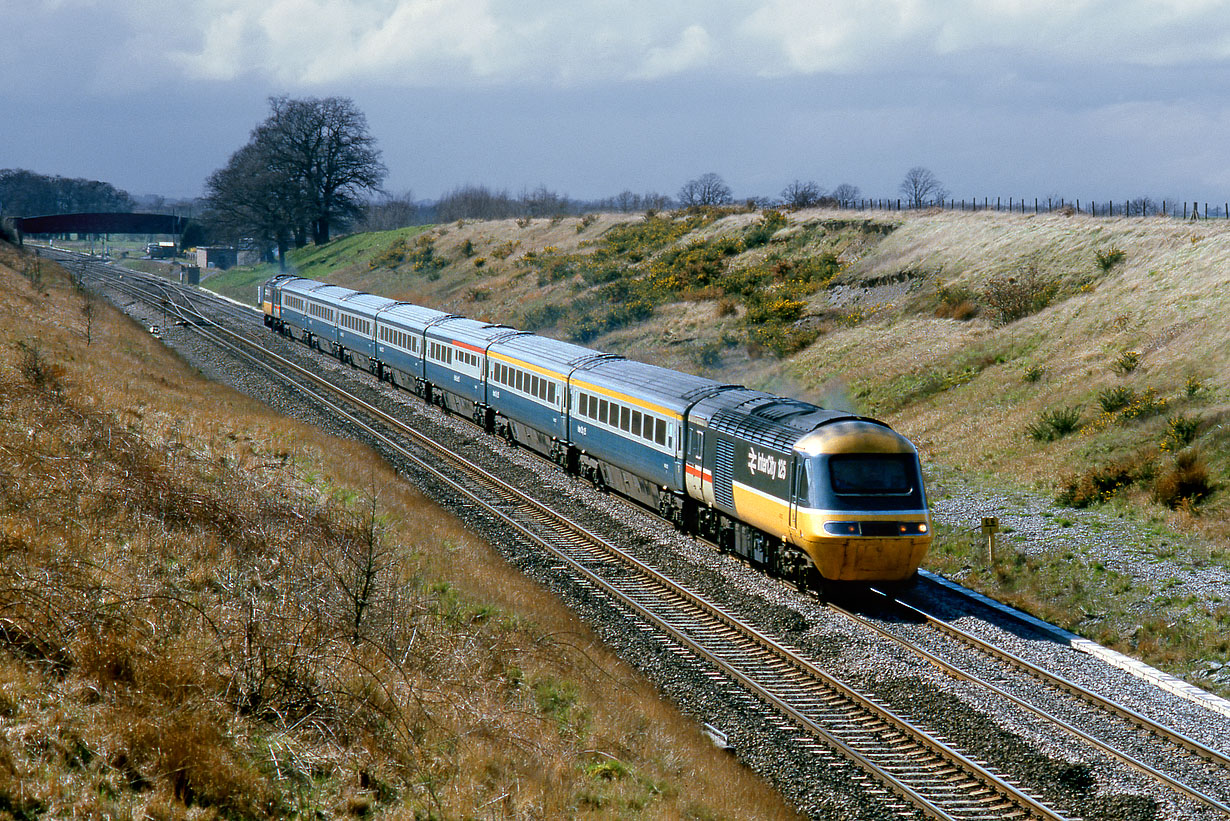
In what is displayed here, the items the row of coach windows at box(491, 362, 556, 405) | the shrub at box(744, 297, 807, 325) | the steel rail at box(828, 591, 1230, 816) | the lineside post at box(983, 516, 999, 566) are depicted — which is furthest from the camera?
the shrub at box(744, 297, 807, 325)

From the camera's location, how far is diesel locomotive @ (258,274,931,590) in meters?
16.8

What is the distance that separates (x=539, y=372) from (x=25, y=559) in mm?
17878

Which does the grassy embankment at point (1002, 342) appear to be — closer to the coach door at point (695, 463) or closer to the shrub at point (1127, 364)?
the shrub at point (1127, 364)

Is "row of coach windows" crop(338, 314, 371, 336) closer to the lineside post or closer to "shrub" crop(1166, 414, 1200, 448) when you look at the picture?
the lineside post

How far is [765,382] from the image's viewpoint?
40812 millimetres

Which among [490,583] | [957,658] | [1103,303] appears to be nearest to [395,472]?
[490,583]

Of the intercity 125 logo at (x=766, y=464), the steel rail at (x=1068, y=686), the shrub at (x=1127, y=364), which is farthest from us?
the shrub at (x=1127, y=364)

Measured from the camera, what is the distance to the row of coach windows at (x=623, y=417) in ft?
73.3

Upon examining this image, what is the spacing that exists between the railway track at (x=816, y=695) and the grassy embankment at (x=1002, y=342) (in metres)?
4.30

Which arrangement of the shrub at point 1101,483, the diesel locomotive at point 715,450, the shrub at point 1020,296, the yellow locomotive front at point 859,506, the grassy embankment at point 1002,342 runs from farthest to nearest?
the shrub at point 1020,296
the shrub at point 1101,483
the grassy embankment at point 1002,342
the diesel locomotive at point 715,450
the yellow locomotive front at point 859,506

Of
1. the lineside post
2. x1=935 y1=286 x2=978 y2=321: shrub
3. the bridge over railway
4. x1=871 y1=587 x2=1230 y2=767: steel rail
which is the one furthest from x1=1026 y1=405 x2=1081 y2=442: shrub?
the bridge over railway

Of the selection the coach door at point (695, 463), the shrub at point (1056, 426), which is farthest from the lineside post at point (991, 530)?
the shrub at point (1056, 426)

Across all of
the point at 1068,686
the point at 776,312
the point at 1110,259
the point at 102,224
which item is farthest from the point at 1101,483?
the point at 102,224

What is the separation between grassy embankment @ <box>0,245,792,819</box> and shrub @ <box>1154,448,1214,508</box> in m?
13.2
